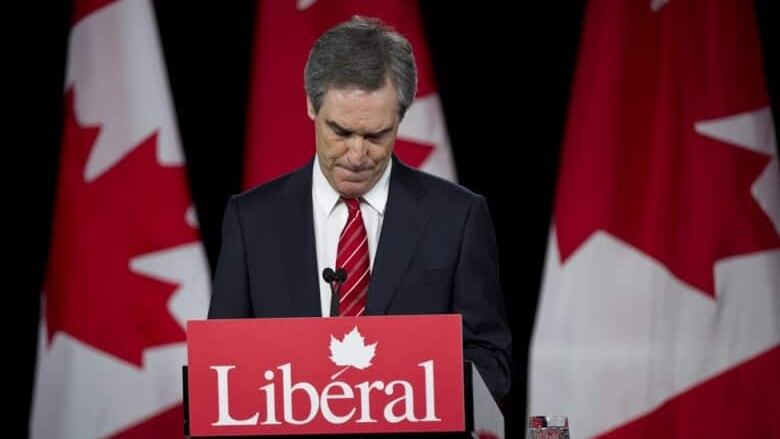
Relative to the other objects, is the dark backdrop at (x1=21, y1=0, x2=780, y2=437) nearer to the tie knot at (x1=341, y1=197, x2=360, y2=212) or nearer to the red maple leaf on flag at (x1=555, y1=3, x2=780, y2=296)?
the red maple leaf on flag at (x1=555, y1=3, x2=780, y2=296)

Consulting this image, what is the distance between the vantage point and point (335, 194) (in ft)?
7.62

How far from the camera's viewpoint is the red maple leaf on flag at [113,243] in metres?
4.18

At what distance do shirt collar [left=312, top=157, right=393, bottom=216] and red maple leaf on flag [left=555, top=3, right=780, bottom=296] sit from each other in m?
1.82

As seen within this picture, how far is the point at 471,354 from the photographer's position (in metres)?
2.22

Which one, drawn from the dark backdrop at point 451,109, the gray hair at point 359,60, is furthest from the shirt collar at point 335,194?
the dark backdrop at point 451,109

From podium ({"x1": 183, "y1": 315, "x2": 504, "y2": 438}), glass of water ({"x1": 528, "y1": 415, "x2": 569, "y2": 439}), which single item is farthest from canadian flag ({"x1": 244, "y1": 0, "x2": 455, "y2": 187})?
podium ({"x1": 183, "y1": 315, "x2": 504, "y2": 438})

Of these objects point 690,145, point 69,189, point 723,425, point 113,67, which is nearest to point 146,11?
point 113,67

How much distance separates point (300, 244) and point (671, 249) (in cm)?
201

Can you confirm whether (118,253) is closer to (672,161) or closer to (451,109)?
(451,109)

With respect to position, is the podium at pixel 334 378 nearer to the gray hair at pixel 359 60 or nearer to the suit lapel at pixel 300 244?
the suit lapel at pixel 300 244

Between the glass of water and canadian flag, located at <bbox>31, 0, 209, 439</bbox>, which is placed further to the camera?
canadian flag, located at <bbox>31, 0, 209, 439</bbox>

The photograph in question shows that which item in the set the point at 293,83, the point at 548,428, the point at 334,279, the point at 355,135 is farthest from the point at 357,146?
the point at 293,83

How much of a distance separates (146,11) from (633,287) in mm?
1756

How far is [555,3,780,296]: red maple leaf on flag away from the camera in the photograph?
4.02m
